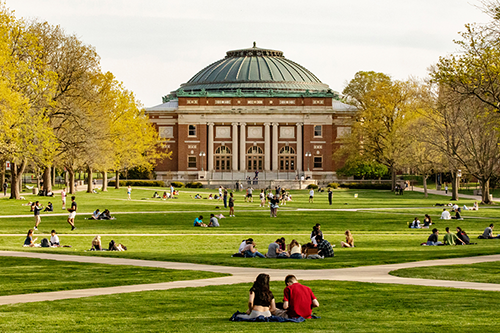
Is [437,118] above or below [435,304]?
above

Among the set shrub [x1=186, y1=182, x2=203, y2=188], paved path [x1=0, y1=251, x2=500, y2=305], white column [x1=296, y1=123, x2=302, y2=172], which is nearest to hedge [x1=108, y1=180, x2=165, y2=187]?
shrub [x1=186, y1=182, x2=203, y2=188]

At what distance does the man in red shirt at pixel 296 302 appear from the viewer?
1320 centimetres

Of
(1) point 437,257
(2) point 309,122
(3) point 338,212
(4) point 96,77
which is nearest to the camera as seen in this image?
(1) point 437,257

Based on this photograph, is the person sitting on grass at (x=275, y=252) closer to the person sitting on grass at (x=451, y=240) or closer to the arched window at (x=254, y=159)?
the person sitting on grass at (x=451, y=240)

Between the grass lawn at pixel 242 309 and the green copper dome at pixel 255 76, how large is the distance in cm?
9863

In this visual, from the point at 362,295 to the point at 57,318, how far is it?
7.03 meters

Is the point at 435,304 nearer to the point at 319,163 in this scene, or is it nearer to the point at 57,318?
the point at 57,318

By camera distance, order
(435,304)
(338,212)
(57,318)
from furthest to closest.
Answer: 1. (338,212)
2. (435,304)
3. (57,318)

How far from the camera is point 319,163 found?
4186 inches

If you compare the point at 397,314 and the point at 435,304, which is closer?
the point at 397,314

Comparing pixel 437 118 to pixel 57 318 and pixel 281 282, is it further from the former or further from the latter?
pixel 57 318

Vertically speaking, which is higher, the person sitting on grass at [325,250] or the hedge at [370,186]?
the hedge at [370,186]

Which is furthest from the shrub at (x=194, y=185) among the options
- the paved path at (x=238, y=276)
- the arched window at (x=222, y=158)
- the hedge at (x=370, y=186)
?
the paved path at (x=238, y=276)

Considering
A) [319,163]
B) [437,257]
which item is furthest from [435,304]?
[319,163]
